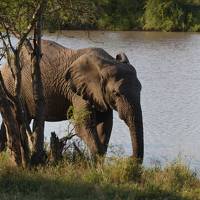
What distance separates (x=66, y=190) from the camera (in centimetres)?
758

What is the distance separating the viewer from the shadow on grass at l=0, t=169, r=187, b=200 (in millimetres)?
7426

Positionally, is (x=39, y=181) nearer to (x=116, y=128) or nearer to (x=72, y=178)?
(x=72, y=178)

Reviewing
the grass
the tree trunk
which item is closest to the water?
the tree trunk

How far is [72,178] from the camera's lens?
8.11 meters

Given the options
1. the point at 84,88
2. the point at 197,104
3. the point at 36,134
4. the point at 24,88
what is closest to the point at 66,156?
the point at 36,134

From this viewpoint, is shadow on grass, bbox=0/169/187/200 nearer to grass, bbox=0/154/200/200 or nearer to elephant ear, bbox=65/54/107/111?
grass, bbox=0/154/200/200

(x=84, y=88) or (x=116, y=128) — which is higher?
(x=84, y=88)

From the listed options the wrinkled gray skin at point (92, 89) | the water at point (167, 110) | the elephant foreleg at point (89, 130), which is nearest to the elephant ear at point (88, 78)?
the wrinkled gray skin at point (92, 89)

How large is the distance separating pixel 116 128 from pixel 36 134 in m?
6.16

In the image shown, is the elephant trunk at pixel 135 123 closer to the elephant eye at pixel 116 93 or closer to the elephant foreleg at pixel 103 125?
the elephant eye at pixel 116 93

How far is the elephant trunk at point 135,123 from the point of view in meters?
9.67

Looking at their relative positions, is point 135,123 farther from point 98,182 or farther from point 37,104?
point 98,182

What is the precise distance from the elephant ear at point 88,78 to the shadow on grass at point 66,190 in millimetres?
2785

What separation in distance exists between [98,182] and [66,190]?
1.89ft
